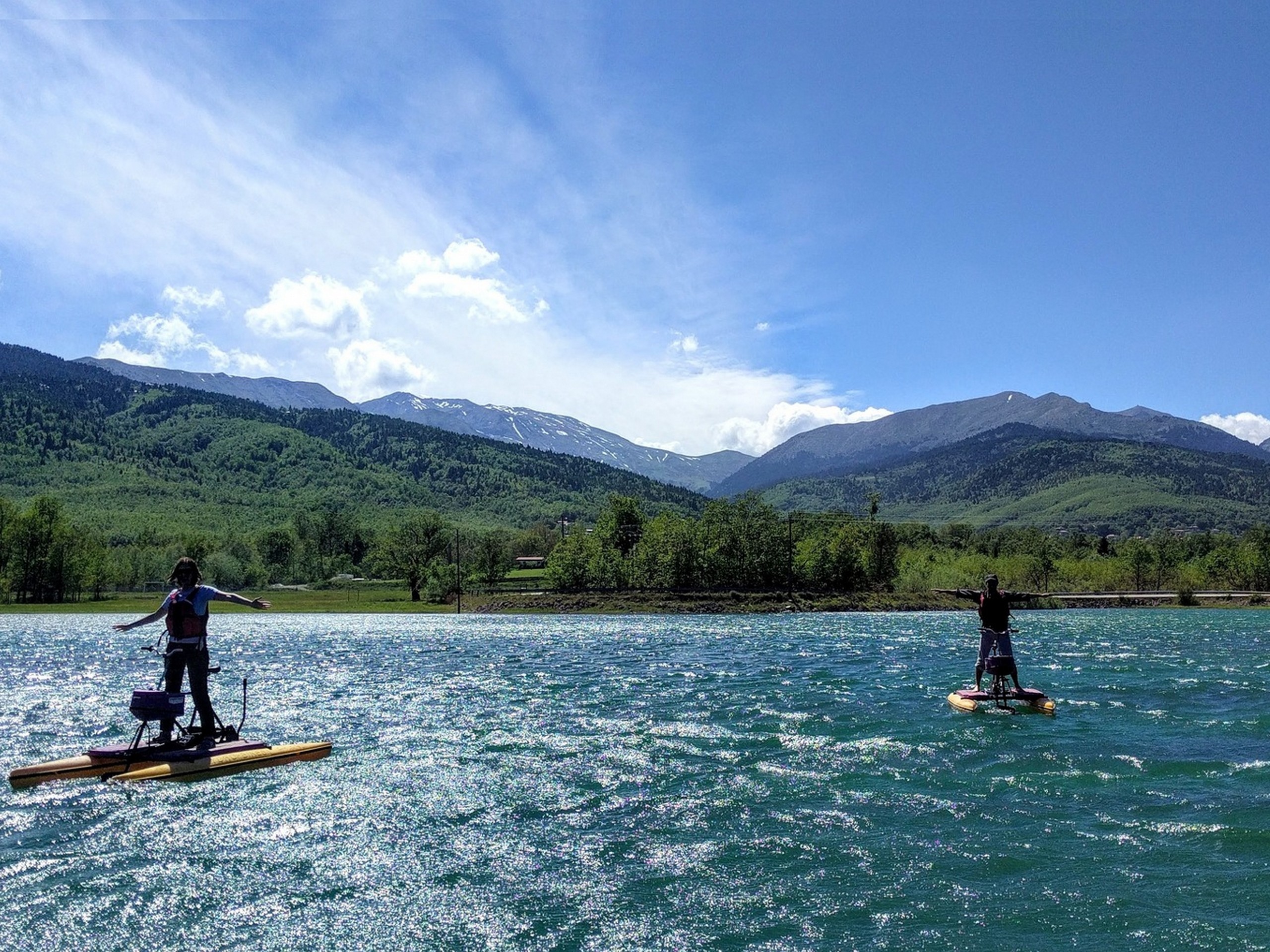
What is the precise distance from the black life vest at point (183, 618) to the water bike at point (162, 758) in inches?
Answer: 41.4

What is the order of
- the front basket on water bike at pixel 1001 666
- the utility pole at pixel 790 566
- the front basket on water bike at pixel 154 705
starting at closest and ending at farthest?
the front basket on water bike at pixel 154 705 < the front basket on water bike at pixel 1001 666 < the utility pole at pixel 790 566

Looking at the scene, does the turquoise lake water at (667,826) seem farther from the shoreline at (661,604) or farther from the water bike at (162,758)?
the shoreline at (661,604)

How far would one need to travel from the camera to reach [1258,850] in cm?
1454

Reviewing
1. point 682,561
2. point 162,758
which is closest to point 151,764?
point 162,758

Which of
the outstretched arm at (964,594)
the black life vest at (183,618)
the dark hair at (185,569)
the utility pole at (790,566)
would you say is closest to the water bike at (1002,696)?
the outstretched arm at (964,594)

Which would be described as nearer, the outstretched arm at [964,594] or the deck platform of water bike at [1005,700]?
the deck platform of water bike at [1005,700]

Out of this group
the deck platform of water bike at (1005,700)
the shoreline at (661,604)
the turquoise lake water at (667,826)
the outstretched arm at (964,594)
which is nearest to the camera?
the turquoise lake water at (667,826)

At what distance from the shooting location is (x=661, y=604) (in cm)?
11994

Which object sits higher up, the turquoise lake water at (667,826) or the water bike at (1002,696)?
the water bike at (1002,696)

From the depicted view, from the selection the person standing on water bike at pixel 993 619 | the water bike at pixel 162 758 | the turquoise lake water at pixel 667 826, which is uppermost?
the person standing on water bike at pixel 993 619

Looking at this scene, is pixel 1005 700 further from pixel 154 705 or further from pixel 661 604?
pixel 661 604

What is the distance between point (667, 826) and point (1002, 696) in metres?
16.6

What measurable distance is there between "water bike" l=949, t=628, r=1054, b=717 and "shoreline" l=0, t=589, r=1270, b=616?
84608mm

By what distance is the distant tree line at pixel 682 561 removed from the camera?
5349 inches
